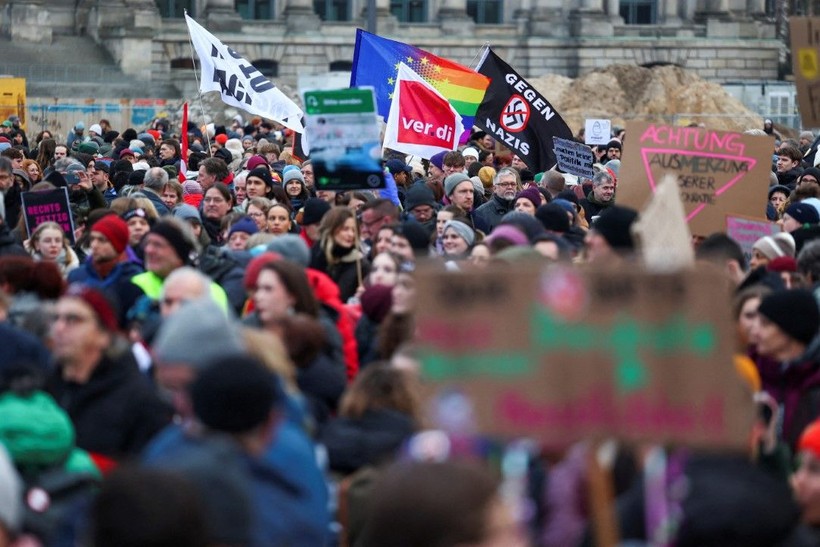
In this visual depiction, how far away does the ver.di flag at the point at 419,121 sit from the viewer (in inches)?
589

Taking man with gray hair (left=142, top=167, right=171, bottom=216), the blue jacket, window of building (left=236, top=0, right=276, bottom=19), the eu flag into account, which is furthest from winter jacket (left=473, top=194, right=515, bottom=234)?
window of building (left=236, top=0, right=276, bottom=19)

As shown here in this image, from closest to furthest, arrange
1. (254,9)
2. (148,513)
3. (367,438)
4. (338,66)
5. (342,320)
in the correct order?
(148,513)
(367,438)
(342,320)
(338,66)
(254,9)

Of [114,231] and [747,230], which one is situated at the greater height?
[114,231]

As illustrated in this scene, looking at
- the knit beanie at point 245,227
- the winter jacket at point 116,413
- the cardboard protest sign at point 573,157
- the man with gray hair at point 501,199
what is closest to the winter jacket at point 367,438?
the winter jacket at point 116,413

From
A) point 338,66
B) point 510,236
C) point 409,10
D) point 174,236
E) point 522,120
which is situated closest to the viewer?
point 174,236

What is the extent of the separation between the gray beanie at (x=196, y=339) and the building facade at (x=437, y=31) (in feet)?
124

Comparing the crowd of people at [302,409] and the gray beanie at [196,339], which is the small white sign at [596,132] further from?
the gray beanie at [196,339]

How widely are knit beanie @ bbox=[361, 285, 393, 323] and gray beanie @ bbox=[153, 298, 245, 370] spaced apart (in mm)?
2791

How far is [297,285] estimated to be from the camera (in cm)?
697

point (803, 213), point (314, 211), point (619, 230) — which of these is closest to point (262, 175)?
point (314, 211)

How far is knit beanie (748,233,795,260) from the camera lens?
30.1 ft

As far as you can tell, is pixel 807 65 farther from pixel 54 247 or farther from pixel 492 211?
pixel 492 211

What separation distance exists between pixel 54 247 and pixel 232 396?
5.88 m

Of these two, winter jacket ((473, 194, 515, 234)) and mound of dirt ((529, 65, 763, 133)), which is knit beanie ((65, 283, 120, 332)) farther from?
mound of dirt ((529, 65, 763, 133))
